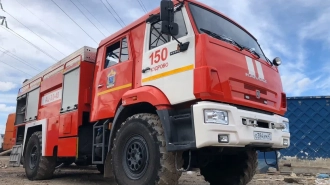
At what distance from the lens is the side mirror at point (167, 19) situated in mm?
3977

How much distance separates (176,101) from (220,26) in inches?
58.5

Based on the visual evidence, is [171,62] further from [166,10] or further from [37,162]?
[37,162]

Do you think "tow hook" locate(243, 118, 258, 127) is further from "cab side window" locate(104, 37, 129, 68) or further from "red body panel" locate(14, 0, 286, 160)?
"cab side window" locate(104, 37, 129, 68)

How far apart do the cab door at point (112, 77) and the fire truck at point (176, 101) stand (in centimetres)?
2

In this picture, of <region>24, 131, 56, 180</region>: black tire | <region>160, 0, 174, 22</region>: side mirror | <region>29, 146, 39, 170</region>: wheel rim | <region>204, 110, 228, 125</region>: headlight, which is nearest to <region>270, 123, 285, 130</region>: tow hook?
<region>204, 110, 228, 125</region>: headlight

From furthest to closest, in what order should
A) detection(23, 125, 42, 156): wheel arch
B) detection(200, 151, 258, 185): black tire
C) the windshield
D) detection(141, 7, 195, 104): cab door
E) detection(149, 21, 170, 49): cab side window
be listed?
detection(23, 125, 42, 156): wheel arch < detection(200, 151, 258, 185): black tire < detection(149, 21, 170, 49): cab side window < the windshield < detection(141, 7, 195, 104): cab door

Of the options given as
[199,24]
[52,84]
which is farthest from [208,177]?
[52,84]

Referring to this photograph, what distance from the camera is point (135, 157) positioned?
14.3 feet

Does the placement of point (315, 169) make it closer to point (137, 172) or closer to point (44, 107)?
point (137, 172)

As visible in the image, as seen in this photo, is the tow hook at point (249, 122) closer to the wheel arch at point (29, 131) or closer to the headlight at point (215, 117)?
the headlight at point (215, 117)

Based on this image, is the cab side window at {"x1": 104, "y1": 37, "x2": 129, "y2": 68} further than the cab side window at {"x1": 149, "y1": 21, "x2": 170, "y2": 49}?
Yes

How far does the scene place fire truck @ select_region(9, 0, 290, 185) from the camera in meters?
3.81

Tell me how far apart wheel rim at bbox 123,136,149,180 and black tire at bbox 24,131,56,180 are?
135 inches

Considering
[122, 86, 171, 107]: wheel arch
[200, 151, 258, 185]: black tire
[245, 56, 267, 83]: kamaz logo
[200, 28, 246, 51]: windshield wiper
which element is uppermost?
[200, 28, 246, 51]: windshield wiper
